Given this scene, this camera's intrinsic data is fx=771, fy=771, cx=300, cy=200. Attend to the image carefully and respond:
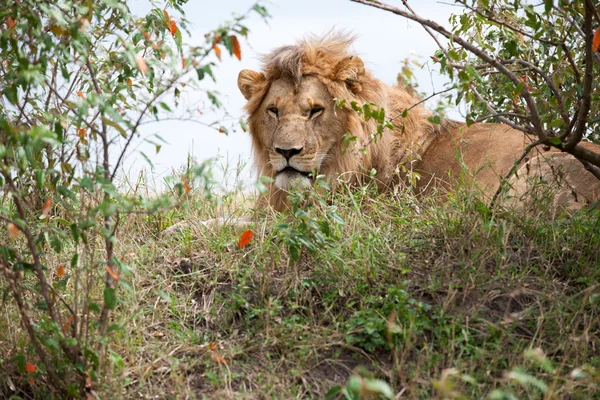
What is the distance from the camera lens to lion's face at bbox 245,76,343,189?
17.6ft

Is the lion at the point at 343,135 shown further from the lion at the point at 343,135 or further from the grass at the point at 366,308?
the grass at the point at 366,308

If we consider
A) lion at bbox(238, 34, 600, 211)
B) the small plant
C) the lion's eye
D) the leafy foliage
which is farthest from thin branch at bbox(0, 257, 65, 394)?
the lion's eye

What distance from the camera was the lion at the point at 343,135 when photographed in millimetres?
5348

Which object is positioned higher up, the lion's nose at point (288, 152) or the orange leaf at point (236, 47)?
the orange leaf at point (236, 47)

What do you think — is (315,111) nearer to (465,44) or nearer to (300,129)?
(300,129)

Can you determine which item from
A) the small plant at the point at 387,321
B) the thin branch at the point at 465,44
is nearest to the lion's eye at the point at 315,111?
the thin branch at the point at 465,44

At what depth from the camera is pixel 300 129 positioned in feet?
17.6

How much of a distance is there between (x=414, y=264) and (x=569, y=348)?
37.4 inches

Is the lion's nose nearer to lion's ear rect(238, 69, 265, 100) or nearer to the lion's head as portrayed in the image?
the lion's head

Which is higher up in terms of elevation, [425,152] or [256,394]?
[425,152]

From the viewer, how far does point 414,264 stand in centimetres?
414

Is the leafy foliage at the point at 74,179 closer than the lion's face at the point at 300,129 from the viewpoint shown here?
Yes

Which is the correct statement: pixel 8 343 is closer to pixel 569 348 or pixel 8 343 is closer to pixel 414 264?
pixel 414 264

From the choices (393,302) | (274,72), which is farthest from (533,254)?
(274,72)
